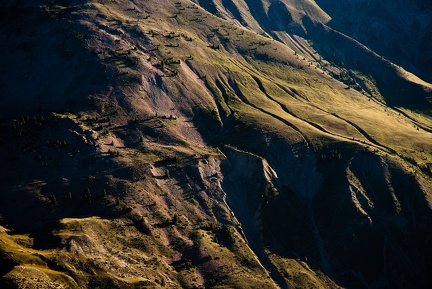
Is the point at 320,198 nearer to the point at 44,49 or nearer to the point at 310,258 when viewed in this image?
the point at 310,258

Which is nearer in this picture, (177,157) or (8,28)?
(177,157)

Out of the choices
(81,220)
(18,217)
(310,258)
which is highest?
(310,258)

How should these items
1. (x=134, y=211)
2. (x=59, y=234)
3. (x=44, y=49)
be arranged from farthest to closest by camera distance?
(x=44, y=49)
(x=134, y=211)
(x=59, y=234)

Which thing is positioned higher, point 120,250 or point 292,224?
point 292,224

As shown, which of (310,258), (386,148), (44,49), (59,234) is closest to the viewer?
(59,234)

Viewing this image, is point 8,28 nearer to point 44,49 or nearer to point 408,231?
point 44,49

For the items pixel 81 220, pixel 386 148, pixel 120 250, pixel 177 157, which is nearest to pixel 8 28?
pixel 177 157

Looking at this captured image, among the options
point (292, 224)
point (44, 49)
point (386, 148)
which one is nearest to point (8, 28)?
point (44, 49)
